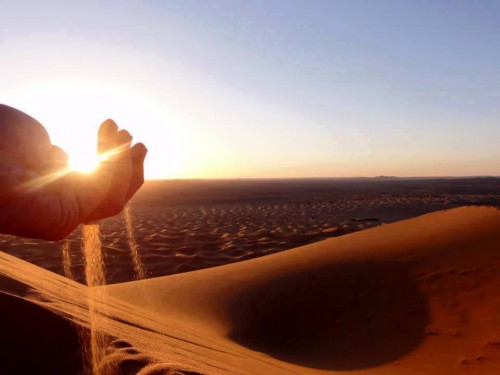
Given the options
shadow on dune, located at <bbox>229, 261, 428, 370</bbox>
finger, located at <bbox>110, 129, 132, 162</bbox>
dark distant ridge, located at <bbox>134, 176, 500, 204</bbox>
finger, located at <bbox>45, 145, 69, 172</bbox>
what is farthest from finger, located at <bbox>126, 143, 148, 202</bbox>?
dark distant ridge, located at <bbox>134, 176, 500, 204</bbox>

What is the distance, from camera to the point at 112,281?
24.7 ft

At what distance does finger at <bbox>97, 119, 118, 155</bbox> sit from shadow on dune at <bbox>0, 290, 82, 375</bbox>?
0.99 metres

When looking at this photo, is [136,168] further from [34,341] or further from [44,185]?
[34,341]

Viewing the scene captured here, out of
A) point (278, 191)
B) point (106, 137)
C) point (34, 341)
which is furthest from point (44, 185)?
point (278, 191)

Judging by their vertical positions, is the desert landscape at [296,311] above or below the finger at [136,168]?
below

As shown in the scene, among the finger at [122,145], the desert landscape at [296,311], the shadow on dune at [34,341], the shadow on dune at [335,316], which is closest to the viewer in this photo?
→ the finger at [122,145]

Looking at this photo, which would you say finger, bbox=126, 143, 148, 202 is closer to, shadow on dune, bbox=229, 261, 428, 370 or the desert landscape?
the desert landscape

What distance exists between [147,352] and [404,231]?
6093 mm

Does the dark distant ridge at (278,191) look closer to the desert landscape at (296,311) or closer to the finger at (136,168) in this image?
the desert landscape at (296,311)

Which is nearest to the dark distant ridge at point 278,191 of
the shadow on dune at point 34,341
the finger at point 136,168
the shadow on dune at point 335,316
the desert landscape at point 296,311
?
the desert landscape at point 296,311

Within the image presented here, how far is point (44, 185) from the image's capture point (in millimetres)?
1125

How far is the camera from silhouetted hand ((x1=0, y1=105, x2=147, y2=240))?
1.05m

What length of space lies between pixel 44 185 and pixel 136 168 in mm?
390

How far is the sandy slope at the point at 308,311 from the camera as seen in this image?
198 cm
